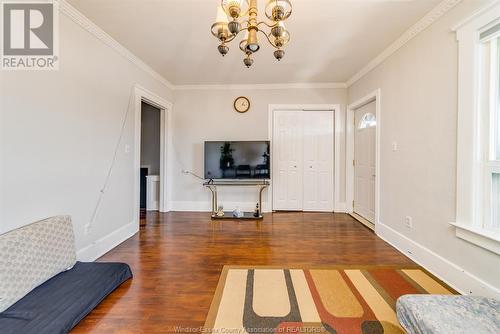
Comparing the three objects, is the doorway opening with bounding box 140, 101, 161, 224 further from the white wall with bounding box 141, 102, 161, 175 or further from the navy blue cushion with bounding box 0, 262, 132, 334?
the navy blue cushion with bounding box 0, 262, 132, 334

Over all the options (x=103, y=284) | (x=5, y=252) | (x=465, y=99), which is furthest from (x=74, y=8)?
(x=465, y=99)

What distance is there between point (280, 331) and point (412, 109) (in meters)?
2.63

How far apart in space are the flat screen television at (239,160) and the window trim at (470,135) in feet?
9.30

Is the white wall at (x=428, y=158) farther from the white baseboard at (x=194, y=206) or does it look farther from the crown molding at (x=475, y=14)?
the white baseboard at (x=194, y=206)

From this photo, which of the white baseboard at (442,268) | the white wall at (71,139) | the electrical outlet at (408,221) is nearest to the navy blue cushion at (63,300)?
the white wall at (71,139)

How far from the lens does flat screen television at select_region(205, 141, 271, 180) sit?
14.5 feet

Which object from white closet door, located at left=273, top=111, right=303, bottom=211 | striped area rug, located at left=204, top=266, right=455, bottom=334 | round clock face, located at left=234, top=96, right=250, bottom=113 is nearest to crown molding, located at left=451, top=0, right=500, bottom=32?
striped area rug, located at left=204, top=266, right=455, bottom=334

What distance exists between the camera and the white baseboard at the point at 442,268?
70.9 inches

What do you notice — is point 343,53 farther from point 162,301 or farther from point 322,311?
point 162,301

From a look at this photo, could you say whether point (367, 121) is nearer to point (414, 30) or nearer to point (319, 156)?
point (319, 156)

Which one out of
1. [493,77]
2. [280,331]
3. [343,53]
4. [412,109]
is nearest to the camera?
[280,331]

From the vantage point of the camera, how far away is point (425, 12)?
2.34m

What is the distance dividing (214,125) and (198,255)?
2.80 m

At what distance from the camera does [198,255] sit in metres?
2.71
